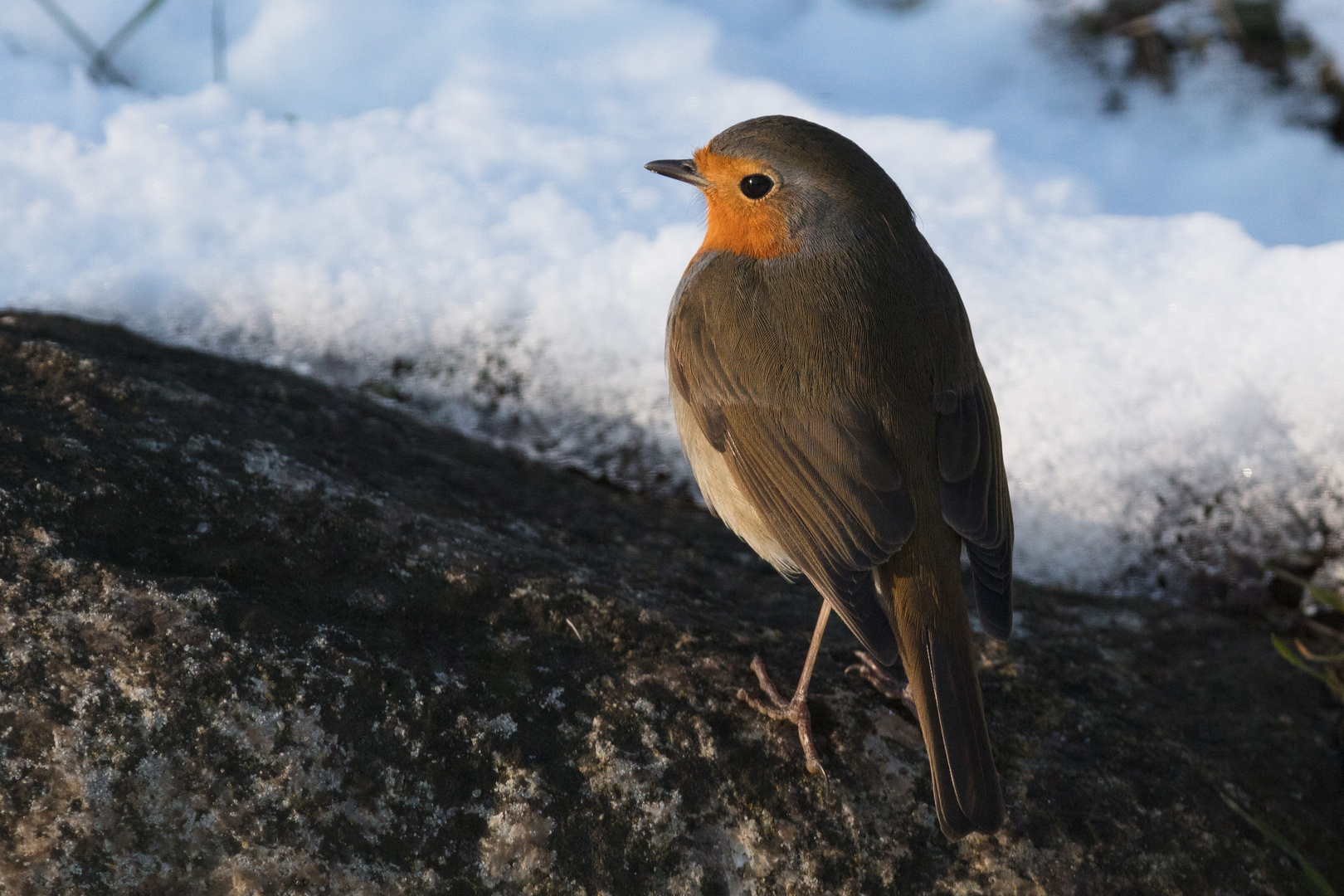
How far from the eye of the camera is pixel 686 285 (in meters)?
2.78

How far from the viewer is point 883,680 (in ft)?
8.21

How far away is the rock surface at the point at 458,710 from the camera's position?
1.71 meters

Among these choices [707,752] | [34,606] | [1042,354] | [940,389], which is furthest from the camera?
[1042,354]

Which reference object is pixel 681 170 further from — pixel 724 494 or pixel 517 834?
pixel 517 834

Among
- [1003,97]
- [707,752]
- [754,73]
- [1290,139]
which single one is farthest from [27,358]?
[1290,139]

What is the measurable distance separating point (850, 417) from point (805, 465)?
0.15m

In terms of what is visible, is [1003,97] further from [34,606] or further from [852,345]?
[34,606]

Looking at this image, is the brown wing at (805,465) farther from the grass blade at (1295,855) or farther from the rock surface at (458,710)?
the grass blade at (1295,855)

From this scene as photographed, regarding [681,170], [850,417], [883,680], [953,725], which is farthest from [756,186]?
[953,725]

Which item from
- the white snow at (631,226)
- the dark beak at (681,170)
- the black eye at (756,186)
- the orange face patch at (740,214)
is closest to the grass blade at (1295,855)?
the white snow at (631,226)

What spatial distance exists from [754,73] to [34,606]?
457cm

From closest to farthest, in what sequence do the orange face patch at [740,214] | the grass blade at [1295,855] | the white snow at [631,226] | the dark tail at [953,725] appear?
the dark tail at [953,725] → the grass blade at [1295,855] → the orange face patch at [740,214] → the white snow at [631,226]

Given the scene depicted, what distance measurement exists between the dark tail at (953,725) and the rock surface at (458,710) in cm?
18

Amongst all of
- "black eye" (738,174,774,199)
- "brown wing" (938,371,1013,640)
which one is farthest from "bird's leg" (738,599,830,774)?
"black eye" (738,174,774,199)
